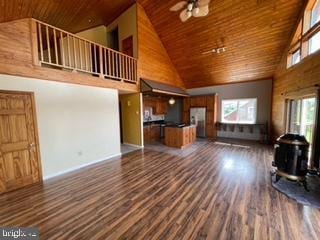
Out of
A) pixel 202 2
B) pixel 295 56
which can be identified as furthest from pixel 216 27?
pixel 295 56

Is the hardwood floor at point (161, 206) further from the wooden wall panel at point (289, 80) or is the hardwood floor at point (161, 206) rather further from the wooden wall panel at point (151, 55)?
the wooden wall panel at point (151, 55)

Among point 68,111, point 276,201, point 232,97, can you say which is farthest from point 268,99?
point 68,111

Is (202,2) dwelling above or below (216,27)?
below

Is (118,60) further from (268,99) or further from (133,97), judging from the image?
(268,99)

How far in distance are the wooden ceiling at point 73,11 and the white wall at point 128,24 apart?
170 millimetres

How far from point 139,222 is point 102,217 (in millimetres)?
598

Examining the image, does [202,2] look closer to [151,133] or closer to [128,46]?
[128,46]

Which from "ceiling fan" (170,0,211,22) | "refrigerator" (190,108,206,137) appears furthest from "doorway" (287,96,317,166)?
"refrigerator" (190,108,206,137)

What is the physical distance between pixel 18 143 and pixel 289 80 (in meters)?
7.94

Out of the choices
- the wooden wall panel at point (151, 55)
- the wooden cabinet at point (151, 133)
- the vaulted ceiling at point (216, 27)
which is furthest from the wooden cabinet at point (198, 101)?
the wooden cabinet at point (151, 133)

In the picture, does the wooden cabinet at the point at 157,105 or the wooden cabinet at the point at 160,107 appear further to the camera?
the wooden cabinet at the point at 160,107

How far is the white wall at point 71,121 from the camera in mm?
3628

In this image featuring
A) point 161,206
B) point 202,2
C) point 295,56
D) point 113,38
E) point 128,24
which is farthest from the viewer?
point 113,38

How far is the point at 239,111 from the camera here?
26.6 feet
